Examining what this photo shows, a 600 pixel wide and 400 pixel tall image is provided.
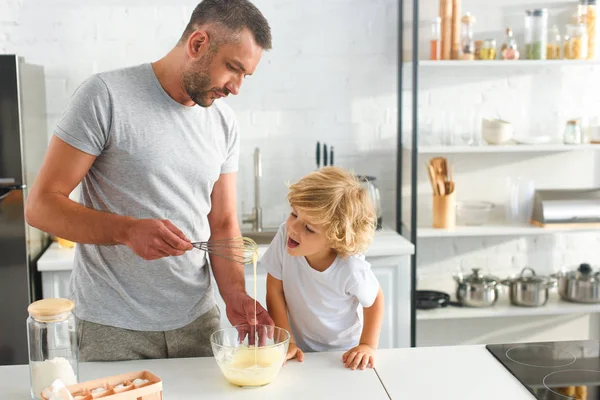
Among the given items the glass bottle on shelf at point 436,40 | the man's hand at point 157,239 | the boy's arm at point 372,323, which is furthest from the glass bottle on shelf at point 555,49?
the man's hand at point 157,239

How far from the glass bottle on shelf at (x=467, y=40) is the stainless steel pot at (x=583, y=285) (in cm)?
115

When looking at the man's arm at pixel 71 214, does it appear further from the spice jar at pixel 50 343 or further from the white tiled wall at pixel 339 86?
the white tiled wall at pixel 339 86

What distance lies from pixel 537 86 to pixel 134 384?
281 cm

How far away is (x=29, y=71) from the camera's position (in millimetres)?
3123

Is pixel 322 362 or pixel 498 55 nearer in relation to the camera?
pixel 322 362

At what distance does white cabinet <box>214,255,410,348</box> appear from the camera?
3250 mm

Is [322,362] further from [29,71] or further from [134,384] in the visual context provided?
[29,71]

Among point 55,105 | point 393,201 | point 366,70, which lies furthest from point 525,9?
point 55,105

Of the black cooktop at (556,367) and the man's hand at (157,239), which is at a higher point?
the man's hand at (157,239)

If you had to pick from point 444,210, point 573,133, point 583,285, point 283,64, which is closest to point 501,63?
point 573,133

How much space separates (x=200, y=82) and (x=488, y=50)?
194 cm

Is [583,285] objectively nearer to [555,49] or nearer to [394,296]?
[394,296]

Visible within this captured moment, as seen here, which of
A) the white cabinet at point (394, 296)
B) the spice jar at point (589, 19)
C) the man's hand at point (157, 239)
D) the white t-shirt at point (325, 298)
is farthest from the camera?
the spice jar at point (589, 19)

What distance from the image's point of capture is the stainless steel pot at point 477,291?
3.50 m
